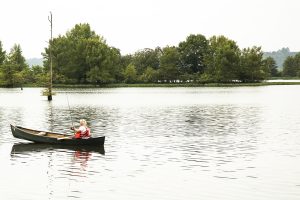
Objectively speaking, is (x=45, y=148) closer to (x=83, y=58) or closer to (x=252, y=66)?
(x=83, y=58)

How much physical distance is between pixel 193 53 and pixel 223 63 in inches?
787

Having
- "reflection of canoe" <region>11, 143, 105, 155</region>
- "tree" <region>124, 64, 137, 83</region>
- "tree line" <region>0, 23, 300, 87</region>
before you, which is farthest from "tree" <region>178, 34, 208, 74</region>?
"reflection of canoe" <region>11, 143, 105, 155</region>

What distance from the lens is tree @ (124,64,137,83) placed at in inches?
7101

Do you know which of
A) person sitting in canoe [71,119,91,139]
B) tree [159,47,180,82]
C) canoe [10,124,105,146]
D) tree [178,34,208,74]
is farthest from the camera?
tree [178,34,208,74]

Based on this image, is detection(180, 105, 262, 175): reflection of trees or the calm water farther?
detection(180, 105, 262, 175): reflection of trees

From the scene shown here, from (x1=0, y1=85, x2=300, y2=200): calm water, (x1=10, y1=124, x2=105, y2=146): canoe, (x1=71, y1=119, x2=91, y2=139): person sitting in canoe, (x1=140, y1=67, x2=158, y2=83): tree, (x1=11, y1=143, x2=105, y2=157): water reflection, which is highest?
(x1=140, y1=67, x2=158, y2=83): tree

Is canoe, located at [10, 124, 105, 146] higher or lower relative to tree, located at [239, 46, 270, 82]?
lower

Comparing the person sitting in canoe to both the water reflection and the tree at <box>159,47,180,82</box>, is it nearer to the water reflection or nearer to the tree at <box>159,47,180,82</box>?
the water reflection

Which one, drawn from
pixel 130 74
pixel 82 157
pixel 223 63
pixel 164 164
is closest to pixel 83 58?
pixel 130 74

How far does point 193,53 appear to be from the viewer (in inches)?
7633

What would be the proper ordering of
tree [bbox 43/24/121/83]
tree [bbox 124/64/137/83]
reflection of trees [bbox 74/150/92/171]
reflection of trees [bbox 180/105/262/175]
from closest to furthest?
reflection of trees [bbox 74/150/92/171] → reflection of trees [bbox 180/105/262/175] → tree [bbox 43/24/121/83] → tree [bbox 124/64/137/83]

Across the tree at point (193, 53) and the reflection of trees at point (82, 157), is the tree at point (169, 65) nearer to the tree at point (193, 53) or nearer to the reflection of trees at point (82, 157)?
the tree at point (193, 53)

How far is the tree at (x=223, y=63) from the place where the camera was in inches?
7037

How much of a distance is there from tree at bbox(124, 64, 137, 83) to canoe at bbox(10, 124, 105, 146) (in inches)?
5562
